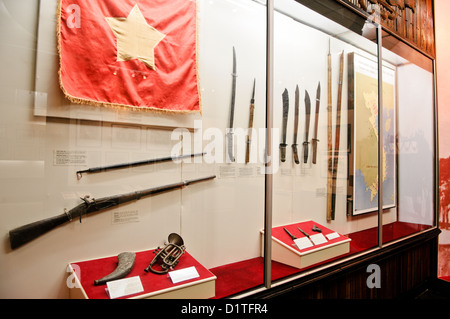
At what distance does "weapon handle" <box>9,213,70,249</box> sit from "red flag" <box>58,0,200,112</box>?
631mm

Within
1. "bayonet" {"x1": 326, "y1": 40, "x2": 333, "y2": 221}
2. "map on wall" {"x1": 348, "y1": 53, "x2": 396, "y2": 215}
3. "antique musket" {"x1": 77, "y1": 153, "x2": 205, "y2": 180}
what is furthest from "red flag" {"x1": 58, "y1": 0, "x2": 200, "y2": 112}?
"map on wall" {"x1": 348, "y1": 53, "x2": 396, "y2": 215}

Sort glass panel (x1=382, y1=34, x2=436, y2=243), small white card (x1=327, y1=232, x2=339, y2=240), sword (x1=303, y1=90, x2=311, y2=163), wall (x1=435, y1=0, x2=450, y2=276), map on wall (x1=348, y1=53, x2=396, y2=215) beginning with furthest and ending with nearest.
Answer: wall (x1=435, y1=0, x2=450, y2=276) → glass panel (x1=382, y1=34, x2=436, y2=243) → map on wall (x1=348, y1=53, x2=396, y2=215) → sword (x1=303, y1=90, x2=311, y2=163) → small white card (x1=327, y1=232, x2=339, y2=240)

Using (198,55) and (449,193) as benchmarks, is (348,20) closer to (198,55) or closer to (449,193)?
(198,55)

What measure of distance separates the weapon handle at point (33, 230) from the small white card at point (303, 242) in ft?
5.07

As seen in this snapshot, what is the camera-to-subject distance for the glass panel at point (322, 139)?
2346 mm

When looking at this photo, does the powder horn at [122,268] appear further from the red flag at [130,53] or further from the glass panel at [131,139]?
the red flag at [130,53]

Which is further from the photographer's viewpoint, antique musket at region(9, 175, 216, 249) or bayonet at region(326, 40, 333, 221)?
bayonet at region(326, 40, 333, 221)

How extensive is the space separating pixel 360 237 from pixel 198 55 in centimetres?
222

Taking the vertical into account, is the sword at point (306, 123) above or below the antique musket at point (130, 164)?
above

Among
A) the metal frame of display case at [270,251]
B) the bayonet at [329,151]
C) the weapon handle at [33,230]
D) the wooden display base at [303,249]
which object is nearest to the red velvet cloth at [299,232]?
the wooden display base at [303,249]

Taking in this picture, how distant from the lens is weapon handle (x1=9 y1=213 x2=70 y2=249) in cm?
136

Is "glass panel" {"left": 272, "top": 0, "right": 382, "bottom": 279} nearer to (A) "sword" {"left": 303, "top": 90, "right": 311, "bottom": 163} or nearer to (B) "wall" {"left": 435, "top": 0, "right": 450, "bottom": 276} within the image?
(A) "sword" {"left": 303, "top": 90, "right": 311, "bottom": 163}

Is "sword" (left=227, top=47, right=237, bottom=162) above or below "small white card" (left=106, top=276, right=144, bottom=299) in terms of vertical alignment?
above

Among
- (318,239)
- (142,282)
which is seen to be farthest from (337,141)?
(142,282)
